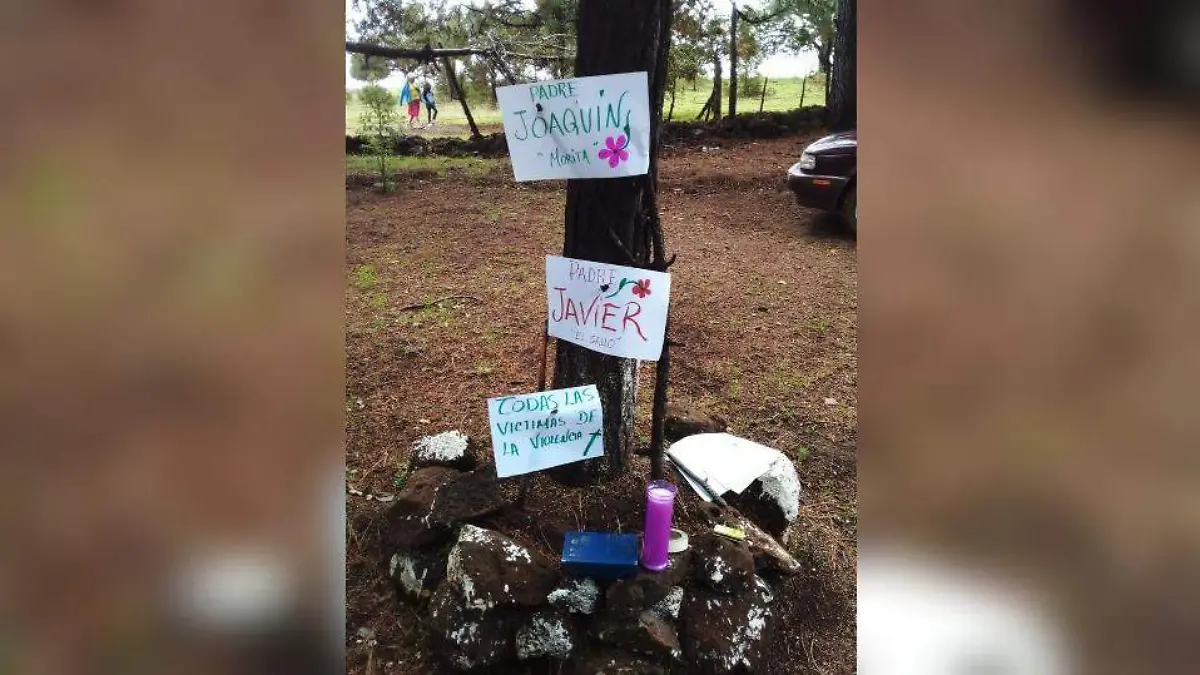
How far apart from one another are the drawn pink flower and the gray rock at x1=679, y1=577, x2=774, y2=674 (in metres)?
1.20

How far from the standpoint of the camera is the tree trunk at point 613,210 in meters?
1.74

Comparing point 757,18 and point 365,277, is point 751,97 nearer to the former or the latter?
point 757,18

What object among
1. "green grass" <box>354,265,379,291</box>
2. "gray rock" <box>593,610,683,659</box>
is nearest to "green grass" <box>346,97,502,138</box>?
"green grass" <box>354,265,379,291</box>

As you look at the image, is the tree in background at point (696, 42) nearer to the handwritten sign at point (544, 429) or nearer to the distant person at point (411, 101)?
the distant person at point (411, 101)

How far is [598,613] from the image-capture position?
1.80 metres

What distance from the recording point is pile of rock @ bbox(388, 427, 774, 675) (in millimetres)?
1757

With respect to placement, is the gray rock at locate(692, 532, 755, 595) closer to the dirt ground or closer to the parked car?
the dirt ground

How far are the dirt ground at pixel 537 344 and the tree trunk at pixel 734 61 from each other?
2249mm

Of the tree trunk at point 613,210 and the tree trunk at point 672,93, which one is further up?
the tree trunk at point 672,93

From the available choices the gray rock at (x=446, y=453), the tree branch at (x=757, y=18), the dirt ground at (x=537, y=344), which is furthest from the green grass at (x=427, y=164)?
the gray rock at (x=446, y=453)

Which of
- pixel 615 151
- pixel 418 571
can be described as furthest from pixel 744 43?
pixel 418 571
